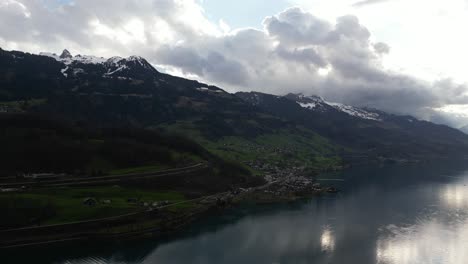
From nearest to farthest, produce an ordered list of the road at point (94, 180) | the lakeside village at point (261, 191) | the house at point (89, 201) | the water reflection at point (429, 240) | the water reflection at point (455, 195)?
the water reflection at point (429, 240) < the house at point (89, 201) < the road at point (94, 180) < the lakeside village at point (261, 191) < the water reflection at point (455, 195)

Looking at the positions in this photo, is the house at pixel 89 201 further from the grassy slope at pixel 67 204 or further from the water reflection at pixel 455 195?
the water reflection at pixel 455 195

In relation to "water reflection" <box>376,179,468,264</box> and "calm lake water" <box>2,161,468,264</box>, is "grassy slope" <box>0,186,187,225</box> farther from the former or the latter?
"water reflection" <box>376,179,468,264</box>

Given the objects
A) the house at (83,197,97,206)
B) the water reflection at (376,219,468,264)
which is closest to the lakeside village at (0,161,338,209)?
the house at (83,197,97,206)

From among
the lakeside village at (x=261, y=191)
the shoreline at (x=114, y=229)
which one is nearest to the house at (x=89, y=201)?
the lakeside village at (x=261, y=191)

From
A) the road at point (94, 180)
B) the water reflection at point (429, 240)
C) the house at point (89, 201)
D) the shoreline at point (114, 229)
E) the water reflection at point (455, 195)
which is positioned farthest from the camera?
the water reflection at point (455, 195)

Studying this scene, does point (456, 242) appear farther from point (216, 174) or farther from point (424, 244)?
point (216, 174)

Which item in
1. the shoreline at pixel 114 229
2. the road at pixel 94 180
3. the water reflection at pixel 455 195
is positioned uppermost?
the road at pixel 94 180

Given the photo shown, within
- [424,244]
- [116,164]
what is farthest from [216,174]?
[424,244]

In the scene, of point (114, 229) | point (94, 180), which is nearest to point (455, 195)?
point (114, 229)
